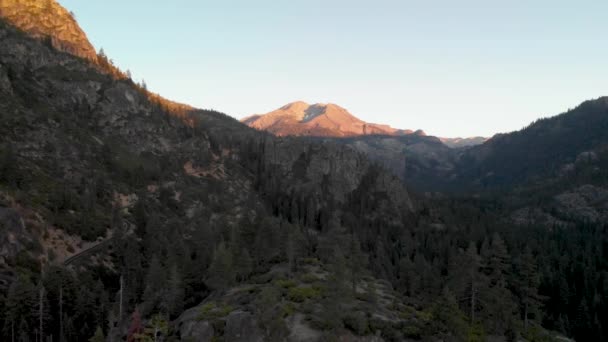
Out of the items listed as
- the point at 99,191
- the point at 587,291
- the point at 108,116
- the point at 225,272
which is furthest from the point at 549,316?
the point at 108,116

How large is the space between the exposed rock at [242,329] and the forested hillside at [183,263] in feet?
0.49

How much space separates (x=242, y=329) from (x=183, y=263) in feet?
129

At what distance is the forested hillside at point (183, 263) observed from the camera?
49.5 metres

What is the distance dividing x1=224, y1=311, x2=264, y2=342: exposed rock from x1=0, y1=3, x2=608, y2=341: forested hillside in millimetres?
150

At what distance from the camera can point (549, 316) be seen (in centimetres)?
12438

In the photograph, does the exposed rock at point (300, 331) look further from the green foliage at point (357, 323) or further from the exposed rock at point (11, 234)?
the exposed rock at point (11, 234)

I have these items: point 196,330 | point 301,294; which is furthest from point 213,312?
point 301,294

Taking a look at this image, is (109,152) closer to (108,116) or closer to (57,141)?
(57,141)

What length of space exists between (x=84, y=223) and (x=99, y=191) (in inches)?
1064

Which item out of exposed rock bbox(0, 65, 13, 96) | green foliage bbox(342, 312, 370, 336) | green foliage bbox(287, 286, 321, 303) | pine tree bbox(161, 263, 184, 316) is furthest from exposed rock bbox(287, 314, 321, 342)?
exposed rock bbox(0, 65, 13, 96)

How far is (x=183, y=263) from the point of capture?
80.5m

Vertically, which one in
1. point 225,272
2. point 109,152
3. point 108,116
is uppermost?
point 108,116

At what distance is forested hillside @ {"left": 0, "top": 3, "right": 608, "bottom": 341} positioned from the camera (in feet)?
162

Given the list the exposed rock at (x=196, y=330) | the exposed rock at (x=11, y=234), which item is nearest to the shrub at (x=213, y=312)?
the exposed rock at (x=196, y=330)
